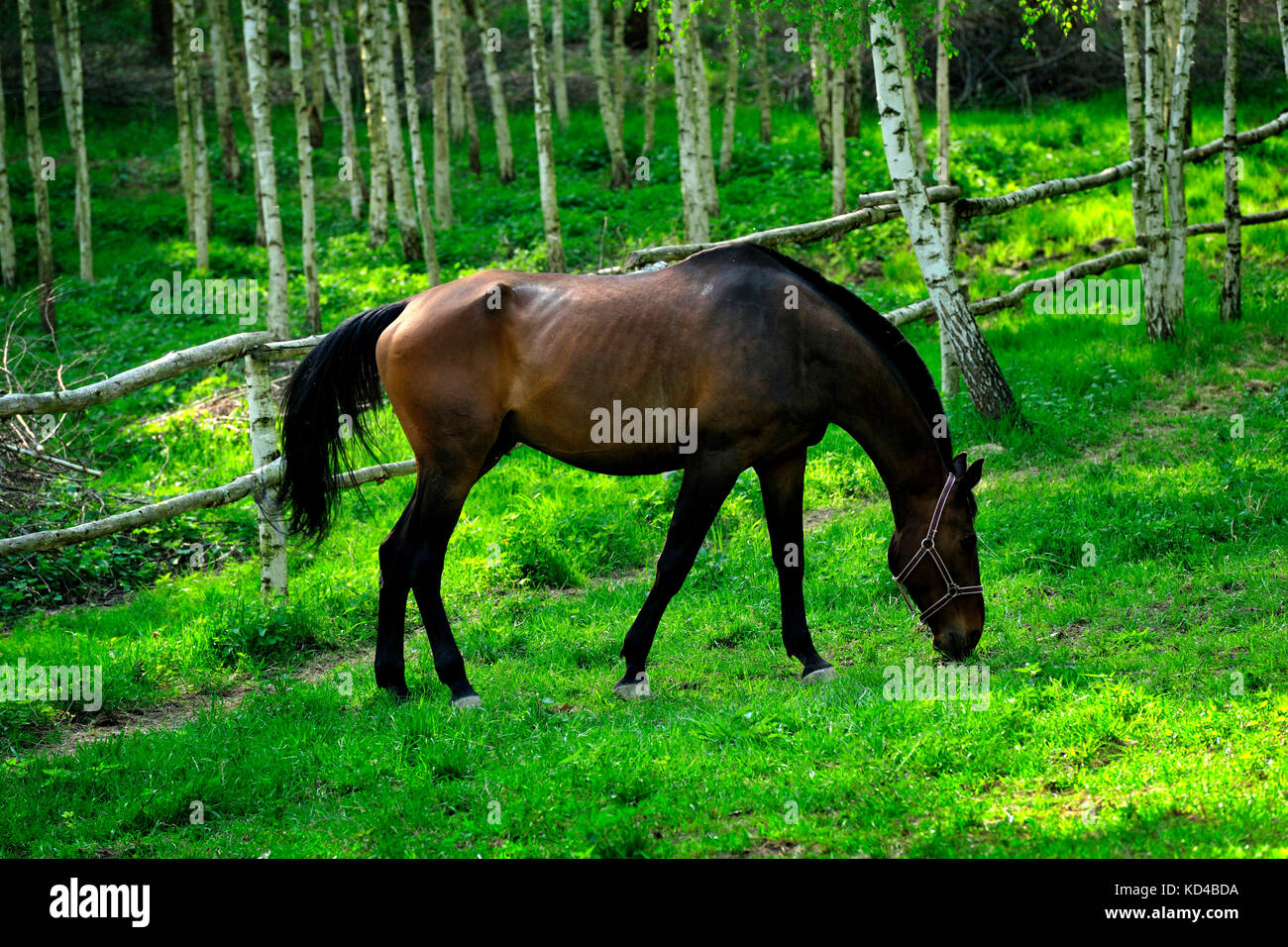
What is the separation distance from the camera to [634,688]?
527 cm

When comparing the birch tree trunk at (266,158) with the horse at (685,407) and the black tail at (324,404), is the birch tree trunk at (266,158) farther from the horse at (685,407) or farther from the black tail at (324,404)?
the horse at (685,407)

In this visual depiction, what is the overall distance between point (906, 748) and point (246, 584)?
4706 mm

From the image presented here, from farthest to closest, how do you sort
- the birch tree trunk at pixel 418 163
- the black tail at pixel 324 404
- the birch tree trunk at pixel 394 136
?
the birch tree trunk at pixel 394 136 → the birch tree trunk at pixel 418 163 → the black tail at pixel 324 404

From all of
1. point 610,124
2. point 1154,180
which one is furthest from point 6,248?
point 1154,180

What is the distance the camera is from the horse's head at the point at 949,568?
208 inches

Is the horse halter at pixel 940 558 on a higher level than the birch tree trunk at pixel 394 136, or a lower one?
lower

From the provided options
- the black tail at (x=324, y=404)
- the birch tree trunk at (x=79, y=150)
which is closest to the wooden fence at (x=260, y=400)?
the black tail at (x=324, y=404)

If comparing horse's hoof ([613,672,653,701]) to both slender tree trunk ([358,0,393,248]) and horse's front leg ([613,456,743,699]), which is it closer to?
horse's front leg ([613,456,743,699])

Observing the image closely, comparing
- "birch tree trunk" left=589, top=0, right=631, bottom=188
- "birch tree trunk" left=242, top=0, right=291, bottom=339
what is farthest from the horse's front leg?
"birch tree trunk" left=589, top=0, right=631, bottom=188

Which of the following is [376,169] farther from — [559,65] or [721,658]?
[721,658]

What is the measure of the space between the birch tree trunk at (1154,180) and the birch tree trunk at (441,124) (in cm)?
999

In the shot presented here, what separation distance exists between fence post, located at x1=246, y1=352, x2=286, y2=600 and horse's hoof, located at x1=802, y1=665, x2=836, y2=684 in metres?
3.17

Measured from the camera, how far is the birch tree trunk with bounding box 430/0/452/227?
16.2 metres

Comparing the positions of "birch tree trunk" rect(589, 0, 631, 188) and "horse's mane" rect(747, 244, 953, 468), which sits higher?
"birch tree trunk" rect(589, 0, 631, 188)
